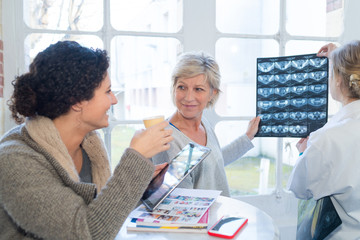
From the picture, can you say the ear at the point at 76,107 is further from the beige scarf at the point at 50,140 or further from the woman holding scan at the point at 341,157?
the woman holding scan at the point at 341,157

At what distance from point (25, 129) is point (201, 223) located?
24.7 inches

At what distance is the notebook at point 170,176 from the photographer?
1229 mm

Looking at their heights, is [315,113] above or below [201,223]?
above

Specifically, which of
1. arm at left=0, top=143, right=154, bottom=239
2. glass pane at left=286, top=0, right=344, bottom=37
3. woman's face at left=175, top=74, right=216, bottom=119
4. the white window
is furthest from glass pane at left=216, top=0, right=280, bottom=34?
arm at left=0, top=143, right=154, bottom=239

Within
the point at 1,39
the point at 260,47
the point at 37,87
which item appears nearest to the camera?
the point at 37,87

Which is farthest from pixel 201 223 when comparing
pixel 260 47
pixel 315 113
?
pixel 260 47

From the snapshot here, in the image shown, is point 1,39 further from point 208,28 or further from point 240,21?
point 240,21

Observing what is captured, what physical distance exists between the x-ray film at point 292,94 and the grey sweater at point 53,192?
1.01 m

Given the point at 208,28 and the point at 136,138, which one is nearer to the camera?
the point at 136,138

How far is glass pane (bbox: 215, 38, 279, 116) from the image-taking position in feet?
6.97

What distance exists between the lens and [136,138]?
1.12 metres

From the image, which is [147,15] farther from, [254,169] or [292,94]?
[254,169]

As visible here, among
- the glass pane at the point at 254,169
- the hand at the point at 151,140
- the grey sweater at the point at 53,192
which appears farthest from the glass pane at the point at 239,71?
the grey sweater at the point at 53,192

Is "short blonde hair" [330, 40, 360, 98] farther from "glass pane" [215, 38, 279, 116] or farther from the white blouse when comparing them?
"glass pane" [215, 38, 279, 116]
